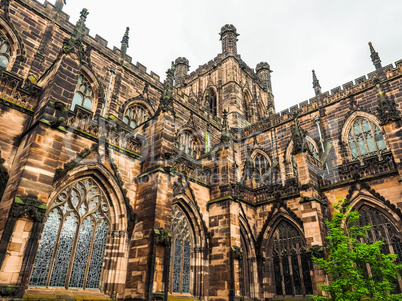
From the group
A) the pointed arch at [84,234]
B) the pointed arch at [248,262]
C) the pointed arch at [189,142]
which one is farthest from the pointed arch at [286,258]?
the pointed arch at [84,234]

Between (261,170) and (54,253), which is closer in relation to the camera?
(54,253)

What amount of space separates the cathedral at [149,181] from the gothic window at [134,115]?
0.27 ft

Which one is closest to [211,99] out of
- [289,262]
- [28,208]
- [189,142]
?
[189,142]

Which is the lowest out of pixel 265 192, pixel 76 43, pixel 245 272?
pixel 245 272

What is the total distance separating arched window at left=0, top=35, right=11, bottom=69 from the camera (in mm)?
11188

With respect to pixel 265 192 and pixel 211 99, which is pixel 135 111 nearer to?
pixel 265 192

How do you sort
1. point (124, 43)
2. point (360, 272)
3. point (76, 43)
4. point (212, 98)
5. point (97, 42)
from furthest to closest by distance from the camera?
point (212, 98) < point (124, 43) < point (97, 42) < point (76, 43) < point (360, 272)

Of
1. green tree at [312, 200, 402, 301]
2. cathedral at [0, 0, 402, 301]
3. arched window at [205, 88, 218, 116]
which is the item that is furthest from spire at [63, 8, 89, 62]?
arched window at [205, 88, 218, 116]

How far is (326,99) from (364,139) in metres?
3.85

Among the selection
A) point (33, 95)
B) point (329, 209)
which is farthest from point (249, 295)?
point (33, 95)

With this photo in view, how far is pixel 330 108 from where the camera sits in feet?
59.0

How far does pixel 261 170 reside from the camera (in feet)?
65.6

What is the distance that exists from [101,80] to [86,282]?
9795 mm

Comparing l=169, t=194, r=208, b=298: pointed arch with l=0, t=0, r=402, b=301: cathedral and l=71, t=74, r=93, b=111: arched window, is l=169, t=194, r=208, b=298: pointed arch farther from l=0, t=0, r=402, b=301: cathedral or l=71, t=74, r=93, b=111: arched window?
l=71, t=74, r=93, b=111: arched window
